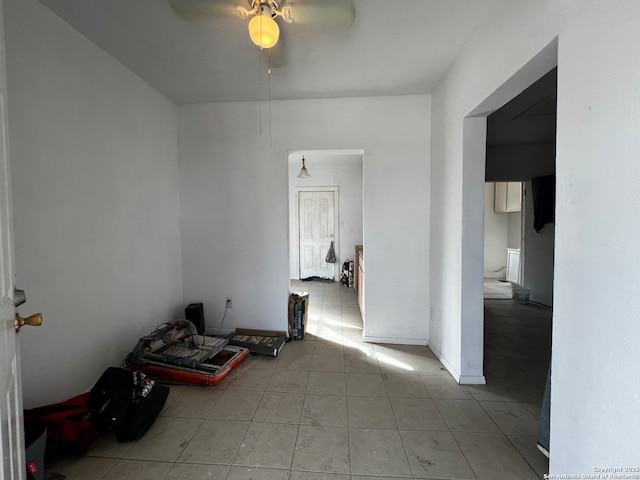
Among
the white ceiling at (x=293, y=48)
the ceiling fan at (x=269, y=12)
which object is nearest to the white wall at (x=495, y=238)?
the white ceiling at (x=293, y=48)

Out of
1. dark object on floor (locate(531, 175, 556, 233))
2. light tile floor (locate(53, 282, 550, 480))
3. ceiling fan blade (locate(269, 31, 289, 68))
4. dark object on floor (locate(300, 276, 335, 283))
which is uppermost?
ceiling fan blade (locate(269, 31, 289, 68))

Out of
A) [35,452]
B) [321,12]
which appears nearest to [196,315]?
[35,452]

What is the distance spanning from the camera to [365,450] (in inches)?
57.0

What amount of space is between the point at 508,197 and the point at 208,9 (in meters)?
6.35

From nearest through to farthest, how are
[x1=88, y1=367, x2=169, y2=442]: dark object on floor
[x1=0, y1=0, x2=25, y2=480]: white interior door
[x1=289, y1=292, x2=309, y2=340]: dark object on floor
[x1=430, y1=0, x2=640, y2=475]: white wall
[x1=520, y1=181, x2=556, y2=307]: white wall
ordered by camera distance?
[x1=0, y1=0, x2=25, y2=480]: white interior door
[x1=430, y1=0, x2=640, y2=475]: white wall
[x1=88, y1=367, x2=169, y2=442]: dark object on floor
[x1=289, y1=292, x2=309, y2=340]: dark object on floor
[x1=520, y1=181, x2=556, y2=307]: white wall

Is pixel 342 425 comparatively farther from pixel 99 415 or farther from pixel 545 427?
pixel 99 415

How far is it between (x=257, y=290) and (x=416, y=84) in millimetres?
2653

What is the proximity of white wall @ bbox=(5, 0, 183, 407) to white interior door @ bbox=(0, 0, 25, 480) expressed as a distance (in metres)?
0.93

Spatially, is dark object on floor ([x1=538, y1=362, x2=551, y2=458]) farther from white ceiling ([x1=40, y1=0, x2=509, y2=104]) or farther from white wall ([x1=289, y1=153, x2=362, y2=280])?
white wall ([x1=289, y1=153, x2=362, y2=280])

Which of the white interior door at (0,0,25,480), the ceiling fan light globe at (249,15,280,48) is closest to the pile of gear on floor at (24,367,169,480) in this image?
the white interior door at (0,0,25,480)

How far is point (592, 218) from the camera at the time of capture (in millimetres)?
963

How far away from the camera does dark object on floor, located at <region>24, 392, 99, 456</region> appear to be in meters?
1.35

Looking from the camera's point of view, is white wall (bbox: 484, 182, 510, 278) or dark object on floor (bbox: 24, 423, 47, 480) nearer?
dark object on floor (bbox: 24, 423, 47, 480)

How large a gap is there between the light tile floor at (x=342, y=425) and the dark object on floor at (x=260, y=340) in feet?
0.27
